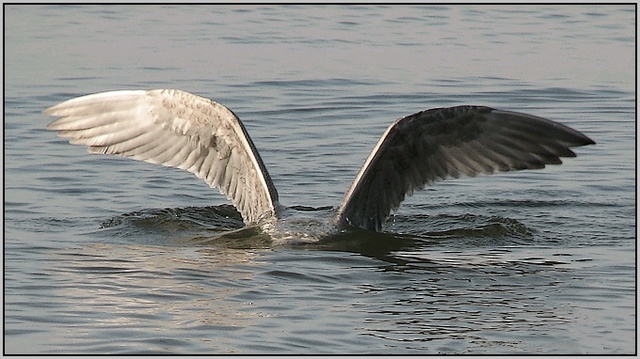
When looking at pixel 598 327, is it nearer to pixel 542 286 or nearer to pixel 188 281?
pixel 542 286

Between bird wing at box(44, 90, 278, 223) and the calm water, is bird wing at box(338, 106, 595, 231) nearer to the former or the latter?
the calm water

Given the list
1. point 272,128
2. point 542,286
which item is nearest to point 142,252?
point 542,286

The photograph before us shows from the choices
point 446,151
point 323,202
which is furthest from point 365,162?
point 323,202

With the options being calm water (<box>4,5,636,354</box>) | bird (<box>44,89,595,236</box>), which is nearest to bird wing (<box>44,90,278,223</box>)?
bird (<box>44,89,595,236</box>)

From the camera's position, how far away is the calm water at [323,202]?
8.45m

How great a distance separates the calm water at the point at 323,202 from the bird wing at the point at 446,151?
1.24 feet

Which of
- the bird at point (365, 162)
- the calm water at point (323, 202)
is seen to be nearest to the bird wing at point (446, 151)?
the bird at point (365, 162)

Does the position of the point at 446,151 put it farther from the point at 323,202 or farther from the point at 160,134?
the point at 160,134

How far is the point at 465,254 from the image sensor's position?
1055cm

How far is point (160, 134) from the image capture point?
37.9 ft

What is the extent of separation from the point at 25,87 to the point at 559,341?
31.9 ft

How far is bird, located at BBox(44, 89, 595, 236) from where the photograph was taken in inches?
416

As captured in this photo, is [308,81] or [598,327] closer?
[598,327]

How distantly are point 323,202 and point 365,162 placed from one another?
1734 mm
